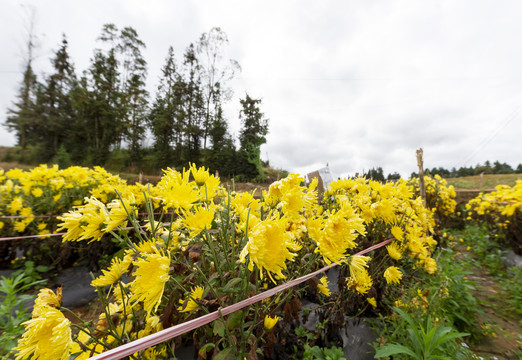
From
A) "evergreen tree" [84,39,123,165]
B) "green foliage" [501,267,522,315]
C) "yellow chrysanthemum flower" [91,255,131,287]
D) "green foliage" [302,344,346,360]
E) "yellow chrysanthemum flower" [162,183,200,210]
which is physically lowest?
"green foliage" [501,267,522,315]

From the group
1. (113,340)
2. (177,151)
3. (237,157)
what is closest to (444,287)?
(113,340)

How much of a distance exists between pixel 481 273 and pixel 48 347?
481 cm

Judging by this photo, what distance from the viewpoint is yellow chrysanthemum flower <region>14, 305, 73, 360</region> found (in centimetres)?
59

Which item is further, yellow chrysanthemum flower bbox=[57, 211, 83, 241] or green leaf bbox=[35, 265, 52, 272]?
green leaf bbox=[35, 265, 52, 272]

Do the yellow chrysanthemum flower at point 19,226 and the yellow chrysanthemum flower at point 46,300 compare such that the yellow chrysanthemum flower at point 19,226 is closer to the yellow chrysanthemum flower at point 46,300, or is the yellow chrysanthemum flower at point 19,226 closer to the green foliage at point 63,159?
the yellow chrysanthemum flower at point 46,300

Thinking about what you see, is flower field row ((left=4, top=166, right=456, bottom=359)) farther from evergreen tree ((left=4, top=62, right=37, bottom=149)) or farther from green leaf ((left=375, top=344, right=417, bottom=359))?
evergreen tree ((left=4, top=62, right=37, bottom=149))

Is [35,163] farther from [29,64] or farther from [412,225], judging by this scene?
[412,225]

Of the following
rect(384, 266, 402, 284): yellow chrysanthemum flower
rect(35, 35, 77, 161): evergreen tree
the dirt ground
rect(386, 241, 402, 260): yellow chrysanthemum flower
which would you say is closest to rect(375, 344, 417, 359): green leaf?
rect(384, 266, 402, 284): yellow chrysanthemum flower

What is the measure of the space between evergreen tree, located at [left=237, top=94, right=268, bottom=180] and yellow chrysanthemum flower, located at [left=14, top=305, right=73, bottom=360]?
16763 mm

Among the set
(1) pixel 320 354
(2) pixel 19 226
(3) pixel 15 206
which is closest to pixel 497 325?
(1) pixel 320 354

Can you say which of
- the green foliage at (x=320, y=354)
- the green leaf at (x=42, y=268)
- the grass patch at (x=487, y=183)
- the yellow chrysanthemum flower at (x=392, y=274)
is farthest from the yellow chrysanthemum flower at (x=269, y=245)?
the grass patch at (x=487, y=183)

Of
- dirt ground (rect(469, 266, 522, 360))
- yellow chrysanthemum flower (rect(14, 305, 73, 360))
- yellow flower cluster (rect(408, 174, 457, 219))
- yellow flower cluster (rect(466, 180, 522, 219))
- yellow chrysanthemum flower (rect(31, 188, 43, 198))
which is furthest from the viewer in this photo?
yellow flower cluster (rect(408, 174, 457, 219))

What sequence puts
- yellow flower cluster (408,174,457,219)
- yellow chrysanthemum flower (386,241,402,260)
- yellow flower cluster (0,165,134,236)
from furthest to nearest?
yellow flower cluster (408,174,457,219) → yellow flower cluster (0,165,134,236) → yellow chrysanthemum flower (386,241,402,260)

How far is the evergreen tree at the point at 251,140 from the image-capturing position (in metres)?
17.7
